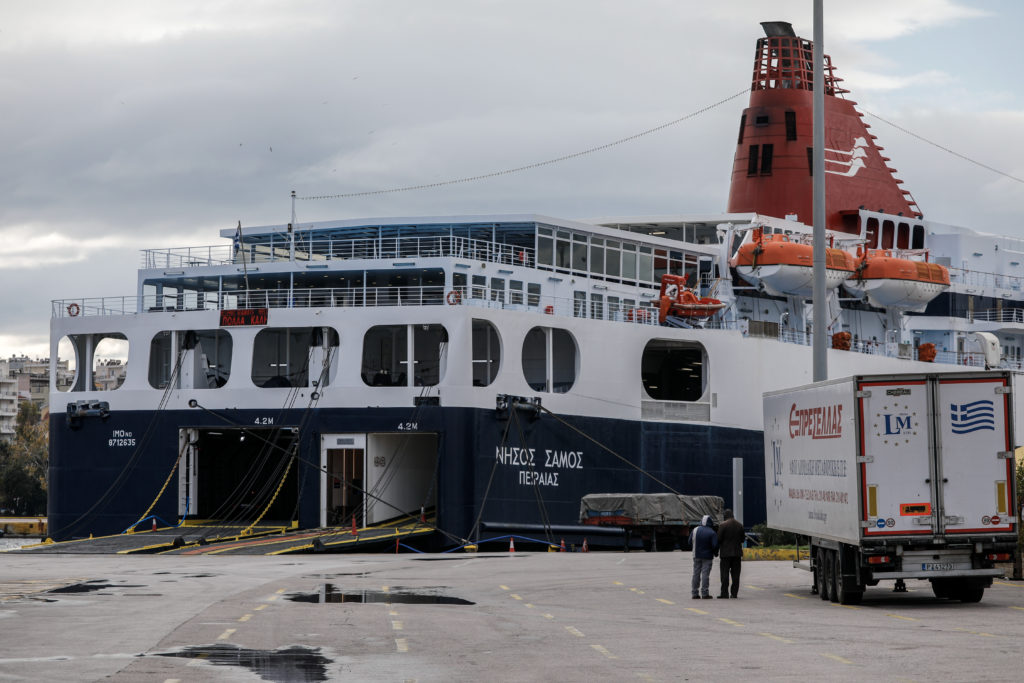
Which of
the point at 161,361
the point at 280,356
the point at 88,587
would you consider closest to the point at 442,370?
the point at 280,356

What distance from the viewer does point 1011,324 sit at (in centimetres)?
5650

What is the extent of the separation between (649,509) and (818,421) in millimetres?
14680

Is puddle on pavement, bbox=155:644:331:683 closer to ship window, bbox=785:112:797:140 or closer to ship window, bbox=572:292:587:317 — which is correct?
ship window, bbox=572:292:587:317

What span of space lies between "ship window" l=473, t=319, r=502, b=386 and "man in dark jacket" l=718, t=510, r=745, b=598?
18343mm

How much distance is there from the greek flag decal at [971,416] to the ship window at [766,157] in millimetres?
36119

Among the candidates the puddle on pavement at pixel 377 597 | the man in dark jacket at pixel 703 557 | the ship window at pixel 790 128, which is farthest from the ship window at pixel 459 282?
the ship window at pixel 790 128

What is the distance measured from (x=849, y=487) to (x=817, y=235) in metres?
7.57

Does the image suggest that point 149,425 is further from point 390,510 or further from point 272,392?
point 390,510

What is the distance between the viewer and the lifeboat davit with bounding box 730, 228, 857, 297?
46.1 metres

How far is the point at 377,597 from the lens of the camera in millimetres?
21953

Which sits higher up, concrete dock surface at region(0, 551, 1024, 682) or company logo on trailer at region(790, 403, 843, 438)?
company logo on trailer at region(790, 403, 843, 438)

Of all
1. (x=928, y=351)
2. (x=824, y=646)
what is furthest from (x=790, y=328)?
(x=824, y=646)

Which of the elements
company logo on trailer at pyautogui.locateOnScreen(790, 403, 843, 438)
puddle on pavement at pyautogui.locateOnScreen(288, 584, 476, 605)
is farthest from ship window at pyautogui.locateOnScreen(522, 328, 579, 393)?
puddle on pavement at pyautogui.locateOnScreen(288, 584, 476, 605)

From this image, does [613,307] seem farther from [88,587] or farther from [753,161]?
[88,587]
